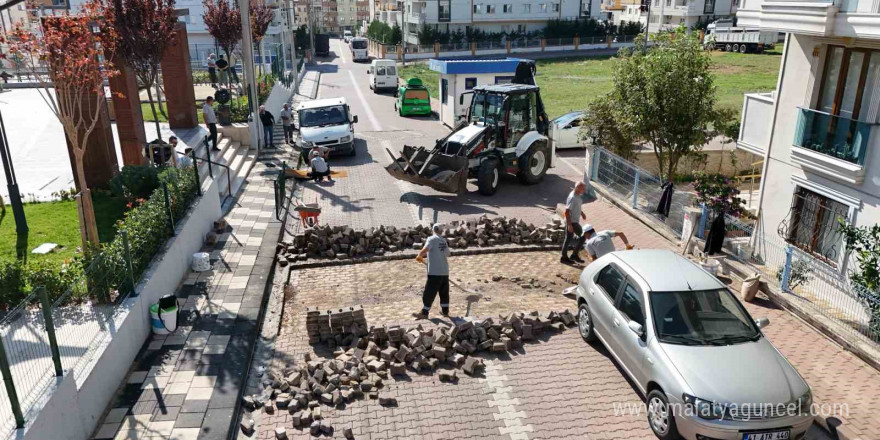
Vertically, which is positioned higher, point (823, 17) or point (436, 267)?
point (823, 17)

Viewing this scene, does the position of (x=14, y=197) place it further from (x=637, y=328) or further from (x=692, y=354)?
(x=692, y=354)

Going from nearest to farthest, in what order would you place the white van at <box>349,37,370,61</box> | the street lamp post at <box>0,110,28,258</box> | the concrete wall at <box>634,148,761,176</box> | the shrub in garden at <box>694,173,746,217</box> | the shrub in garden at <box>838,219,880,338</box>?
the shrub in garden at <box>838,219,880,338</box> < the street lamp post at <box>0,110,28,258</box> < the shrub in garden at <box>694,173,746,217</box> < the concrete wall at <box>634,148,761,176</box> < the white van at <box>349,37,370,61</box>

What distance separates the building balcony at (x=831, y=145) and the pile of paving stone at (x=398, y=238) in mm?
4701

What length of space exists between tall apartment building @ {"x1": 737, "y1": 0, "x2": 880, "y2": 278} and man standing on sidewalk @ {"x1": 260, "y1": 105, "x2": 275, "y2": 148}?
51.8 feet

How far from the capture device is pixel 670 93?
12.8 meters

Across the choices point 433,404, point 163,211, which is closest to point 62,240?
point 163,211

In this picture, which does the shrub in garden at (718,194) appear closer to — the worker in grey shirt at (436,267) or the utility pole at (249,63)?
the worker in grey shirt at (436,267)

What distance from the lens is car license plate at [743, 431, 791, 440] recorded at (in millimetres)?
5906

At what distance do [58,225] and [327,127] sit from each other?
35.6ft

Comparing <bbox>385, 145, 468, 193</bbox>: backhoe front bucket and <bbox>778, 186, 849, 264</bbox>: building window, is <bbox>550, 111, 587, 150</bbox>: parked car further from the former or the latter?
<bbox>778, 186, 849, 264</bbox>: building window

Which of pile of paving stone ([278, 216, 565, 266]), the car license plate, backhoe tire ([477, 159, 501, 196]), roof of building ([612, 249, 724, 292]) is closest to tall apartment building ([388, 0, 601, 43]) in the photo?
backhoe tire ([477, 159, 501, 196])

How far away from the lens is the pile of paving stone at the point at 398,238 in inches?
476

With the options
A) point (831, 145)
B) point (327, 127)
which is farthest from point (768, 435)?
point (327, 127)

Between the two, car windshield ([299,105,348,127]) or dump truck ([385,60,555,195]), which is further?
car windshield ([299,105,348,127])
